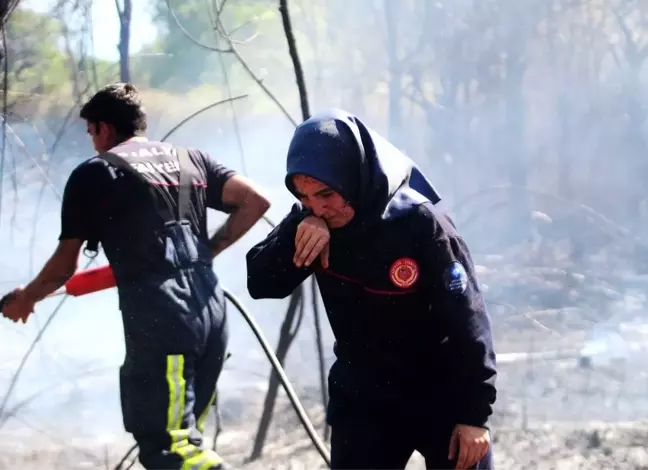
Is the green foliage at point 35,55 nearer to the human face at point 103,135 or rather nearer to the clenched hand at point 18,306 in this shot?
the human face at point 103,135

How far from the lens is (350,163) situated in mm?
1851

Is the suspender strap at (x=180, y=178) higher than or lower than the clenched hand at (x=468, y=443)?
higher

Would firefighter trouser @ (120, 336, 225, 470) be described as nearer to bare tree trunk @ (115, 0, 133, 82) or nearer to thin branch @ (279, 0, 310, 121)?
thin branch @ (279, 0, 310, 121)

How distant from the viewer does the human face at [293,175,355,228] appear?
1875 mm

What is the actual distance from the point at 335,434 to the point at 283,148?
6.09 metres

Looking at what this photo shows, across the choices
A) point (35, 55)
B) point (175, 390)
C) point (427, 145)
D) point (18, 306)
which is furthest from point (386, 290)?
point (427, 145)

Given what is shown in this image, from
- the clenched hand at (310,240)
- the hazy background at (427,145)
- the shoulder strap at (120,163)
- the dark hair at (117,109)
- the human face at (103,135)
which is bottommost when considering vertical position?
the hazy background at (427,145)

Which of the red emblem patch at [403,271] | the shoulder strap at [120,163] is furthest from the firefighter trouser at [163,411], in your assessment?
the red emblem patch at [403,271]

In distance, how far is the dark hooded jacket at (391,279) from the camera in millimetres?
1854

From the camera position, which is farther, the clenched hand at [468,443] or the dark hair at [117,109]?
the dark hair at [117,109]

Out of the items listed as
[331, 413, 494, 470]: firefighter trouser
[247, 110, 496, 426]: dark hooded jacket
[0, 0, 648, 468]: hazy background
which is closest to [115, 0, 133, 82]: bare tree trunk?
[0, 0, 648, 468]: hazy background

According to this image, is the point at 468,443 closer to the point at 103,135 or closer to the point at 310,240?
the point at 310,240

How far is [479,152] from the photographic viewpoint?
9852 millimetres

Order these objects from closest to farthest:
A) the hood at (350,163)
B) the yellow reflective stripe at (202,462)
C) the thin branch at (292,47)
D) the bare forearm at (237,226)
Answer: the hood at (350,163)
the yellow reflective stripe at (202,462)
the bare forearm at (237,226)
the thin branch at (292,47)
